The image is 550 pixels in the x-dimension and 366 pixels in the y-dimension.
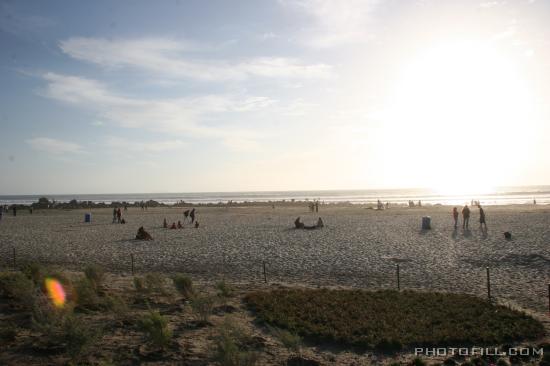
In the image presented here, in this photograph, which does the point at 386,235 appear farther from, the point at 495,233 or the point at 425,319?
the point at 425,319

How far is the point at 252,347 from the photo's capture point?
8211mm

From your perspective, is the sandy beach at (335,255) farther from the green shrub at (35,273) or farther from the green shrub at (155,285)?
the green shrub at (35,273)

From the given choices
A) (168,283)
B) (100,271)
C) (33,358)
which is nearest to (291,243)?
(168,283)

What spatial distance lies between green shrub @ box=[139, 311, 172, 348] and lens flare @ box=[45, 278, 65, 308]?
321 cm

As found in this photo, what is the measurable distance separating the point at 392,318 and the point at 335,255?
9457 millimetres

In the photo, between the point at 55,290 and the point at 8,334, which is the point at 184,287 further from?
the point at 8,334

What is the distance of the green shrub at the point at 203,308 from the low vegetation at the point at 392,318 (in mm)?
1235

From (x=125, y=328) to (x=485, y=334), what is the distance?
7.35 m

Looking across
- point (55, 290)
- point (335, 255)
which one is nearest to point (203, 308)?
point (55, 290)

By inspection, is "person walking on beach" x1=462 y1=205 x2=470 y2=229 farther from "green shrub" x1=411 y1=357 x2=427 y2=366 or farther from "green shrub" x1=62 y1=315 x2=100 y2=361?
"green shrub" x1=62 y1=315 x2=100 y2=361

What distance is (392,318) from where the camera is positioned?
930cm

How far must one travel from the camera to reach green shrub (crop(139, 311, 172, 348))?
7.88m

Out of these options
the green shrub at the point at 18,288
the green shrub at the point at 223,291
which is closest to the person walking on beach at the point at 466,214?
the green shrub at the point at 223,291

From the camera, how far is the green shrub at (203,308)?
9.47m
